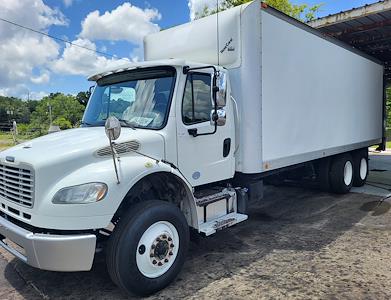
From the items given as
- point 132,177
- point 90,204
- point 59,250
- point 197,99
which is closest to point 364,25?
point 197,99

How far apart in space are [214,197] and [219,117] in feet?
3.77

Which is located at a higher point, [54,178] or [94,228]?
[54,178]

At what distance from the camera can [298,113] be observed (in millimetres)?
6227

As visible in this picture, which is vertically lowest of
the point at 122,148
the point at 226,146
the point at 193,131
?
the point at 226,146

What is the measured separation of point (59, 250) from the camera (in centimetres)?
329

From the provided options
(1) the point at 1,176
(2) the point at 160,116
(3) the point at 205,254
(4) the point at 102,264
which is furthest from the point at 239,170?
(1) the point at 1,176

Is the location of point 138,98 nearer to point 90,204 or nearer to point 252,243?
point 90,204

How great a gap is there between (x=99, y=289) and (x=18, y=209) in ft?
4.12

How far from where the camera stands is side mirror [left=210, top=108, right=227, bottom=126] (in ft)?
14.7

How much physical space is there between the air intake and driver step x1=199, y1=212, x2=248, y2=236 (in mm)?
1401

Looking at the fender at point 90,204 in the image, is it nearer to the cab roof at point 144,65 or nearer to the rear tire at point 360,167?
the cab roof at point 144,65

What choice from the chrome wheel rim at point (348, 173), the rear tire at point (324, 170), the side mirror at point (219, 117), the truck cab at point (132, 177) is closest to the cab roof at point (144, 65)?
the truck cab at point (132, 177)

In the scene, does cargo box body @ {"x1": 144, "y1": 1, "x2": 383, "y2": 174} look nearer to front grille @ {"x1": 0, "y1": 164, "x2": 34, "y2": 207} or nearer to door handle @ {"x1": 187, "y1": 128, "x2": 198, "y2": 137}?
door handle @ {"x1": 187, "y1": 128, "x2": 198, "y2": 137}

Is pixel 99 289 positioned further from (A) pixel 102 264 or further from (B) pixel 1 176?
(B) pixel 1 176
